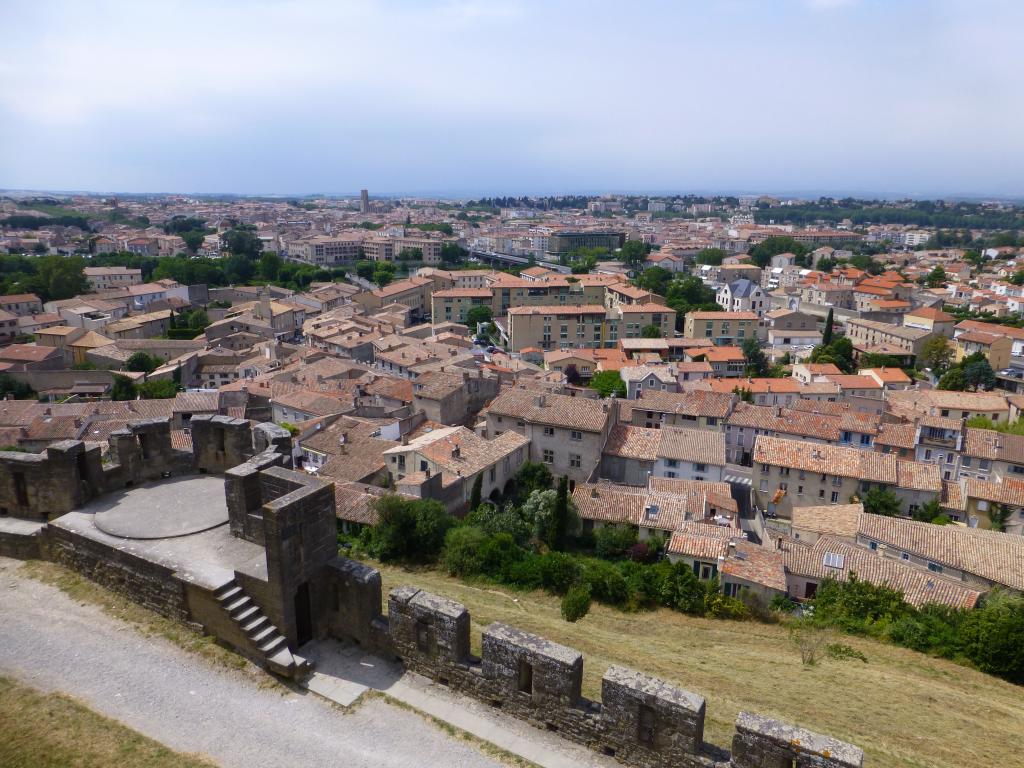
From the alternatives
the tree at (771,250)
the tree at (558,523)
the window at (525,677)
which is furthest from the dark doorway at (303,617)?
the tree at (771,250)

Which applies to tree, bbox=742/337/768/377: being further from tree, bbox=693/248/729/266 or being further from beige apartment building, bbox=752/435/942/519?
tree, bbox=693/248/729/266

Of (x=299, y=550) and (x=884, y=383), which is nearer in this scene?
(x=299, y=550)

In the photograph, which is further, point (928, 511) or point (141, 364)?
point (141, 364)

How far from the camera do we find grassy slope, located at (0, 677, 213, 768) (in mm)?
8492

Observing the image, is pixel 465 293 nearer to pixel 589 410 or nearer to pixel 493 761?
pixel 589 410

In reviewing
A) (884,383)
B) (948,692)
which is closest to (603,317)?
(884,383)

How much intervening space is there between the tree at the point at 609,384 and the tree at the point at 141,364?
37492 mm

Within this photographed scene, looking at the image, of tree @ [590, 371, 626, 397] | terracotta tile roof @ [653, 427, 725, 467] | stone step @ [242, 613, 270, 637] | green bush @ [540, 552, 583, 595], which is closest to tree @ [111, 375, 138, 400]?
A: tree @ [590, 371, 626, 397]

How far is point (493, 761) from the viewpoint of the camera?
8.92 meters

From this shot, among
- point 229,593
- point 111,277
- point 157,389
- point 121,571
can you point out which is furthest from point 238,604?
point 111,277

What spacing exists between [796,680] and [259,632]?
1109 centimetres

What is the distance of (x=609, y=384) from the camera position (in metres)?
52.3

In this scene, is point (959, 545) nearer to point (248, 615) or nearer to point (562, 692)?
point (562, 692)

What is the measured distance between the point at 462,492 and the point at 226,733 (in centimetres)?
1835
